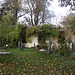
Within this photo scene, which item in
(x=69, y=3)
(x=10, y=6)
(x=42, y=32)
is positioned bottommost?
(x=42, y=32)

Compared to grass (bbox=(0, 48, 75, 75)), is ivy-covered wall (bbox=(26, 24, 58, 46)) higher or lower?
higher

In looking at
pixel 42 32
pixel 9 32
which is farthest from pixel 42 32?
pixel 9 32

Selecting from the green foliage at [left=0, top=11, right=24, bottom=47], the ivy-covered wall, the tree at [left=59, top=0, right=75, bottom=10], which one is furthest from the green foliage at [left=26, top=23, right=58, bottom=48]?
the tree at [left=59, top=0, right=75, bottom=10]

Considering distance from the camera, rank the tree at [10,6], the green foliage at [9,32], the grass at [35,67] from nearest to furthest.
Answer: the grass at [35,67] → the green foliage at [9,32] → the tree at [10,6]

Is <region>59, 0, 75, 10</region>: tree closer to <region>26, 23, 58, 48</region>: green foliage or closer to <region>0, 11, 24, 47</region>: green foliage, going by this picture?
<region>26, 23, 58, 48</region>: green foliage

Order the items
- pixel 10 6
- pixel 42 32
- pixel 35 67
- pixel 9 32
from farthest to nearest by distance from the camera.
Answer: pixel 10 6
pixel 9 32
pixel 42 32
pixel 35 67

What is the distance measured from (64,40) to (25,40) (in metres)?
8.13

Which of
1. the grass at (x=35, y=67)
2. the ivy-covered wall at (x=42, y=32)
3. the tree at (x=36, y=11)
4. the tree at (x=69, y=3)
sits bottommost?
the grass at (x=35, y=67)

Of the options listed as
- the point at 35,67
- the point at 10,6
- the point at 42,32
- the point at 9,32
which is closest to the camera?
the point at 35,67

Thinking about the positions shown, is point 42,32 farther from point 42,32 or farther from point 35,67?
point 35,67

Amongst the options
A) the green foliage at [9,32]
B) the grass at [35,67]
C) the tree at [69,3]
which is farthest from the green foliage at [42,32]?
the tree at [69,3]

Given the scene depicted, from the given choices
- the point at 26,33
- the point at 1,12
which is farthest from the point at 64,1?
the point at 1,12

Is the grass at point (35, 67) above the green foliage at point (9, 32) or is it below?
below

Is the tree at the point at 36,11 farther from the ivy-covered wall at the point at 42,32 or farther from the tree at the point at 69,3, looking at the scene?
the tree at the point at 69,3
